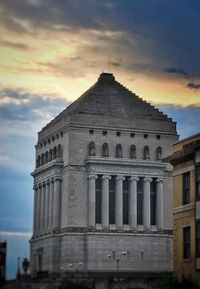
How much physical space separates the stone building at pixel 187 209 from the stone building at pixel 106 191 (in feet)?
212

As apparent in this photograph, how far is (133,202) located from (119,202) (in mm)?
2357

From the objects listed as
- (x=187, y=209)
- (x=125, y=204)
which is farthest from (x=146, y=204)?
(x=187, y=209)

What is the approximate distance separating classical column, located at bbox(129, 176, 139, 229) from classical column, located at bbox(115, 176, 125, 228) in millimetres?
1545

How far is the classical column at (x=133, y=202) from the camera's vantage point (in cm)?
13875

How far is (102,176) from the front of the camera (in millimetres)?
137875

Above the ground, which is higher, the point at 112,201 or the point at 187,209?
the point at 112,201

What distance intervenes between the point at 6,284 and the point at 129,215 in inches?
1148

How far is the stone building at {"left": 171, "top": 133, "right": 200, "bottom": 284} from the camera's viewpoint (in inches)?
2559

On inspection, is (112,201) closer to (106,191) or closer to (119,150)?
(106,191)

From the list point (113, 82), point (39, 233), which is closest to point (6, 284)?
point (39, 233)

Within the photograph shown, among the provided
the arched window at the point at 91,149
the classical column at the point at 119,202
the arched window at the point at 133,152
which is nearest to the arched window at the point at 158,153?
the arched window at the point at 133,152

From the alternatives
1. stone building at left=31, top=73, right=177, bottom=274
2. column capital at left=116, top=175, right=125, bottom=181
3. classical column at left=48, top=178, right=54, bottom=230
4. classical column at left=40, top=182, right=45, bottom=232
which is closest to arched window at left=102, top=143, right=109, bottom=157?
stone building at left=31, top=73, right=177, bottom=274

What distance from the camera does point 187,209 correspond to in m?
66.8

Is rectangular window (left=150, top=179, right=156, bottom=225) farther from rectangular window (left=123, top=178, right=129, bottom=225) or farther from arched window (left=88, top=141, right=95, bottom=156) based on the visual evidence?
arched window (left=88, top=141, right=95, bottom=156)
